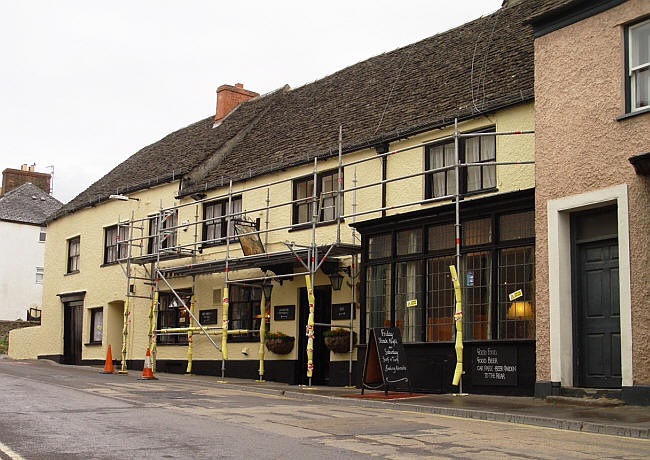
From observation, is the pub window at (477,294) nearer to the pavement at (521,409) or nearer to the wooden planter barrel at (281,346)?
the pavement at (521,409)

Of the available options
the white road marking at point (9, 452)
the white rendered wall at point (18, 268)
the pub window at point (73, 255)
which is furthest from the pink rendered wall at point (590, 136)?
the white rendered wall at point (18, 268)


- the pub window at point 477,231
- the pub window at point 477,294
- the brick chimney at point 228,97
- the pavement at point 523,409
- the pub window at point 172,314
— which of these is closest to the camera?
the pavement at point 523,409

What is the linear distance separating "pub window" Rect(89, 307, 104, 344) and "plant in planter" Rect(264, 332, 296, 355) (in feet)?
35.6

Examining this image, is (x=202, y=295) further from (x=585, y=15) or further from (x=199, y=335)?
(x=585, y=15)

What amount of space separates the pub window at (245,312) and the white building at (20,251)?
104ft

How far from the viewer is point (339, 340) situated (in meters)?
19.2

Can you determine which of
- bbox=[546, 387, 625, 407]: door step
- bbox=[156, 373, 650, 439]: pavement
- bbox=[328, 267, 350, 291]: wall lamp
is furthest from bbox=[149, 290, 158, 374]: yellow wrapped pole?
bbox=[546, 387, 625, 407]: door step

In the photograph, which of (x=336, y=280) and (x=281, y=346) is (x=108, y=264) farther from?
(x=336, y=280)

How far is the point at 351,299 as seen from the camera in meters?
19.4

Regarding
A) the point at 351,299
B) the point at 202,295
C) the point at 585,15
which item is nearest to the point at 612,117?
the point at 585,15

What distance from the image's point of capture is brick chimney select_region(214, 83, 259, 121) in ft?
101

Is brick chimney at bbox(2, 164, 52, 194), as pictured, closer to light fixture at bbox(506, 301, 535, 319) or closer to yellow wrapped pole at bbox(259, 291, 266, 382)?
yellow wrapped pole at bbox(259, 291, 266, 382)

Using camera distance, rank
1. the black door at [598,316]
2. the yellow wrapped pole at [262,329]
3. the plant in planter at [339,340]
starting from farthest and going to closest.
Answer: the yellow wrapped pole at [262,329], the plant in planter at [339,340], the black door at [598,316]

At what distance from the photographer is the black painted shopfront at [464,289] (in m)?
15.0
